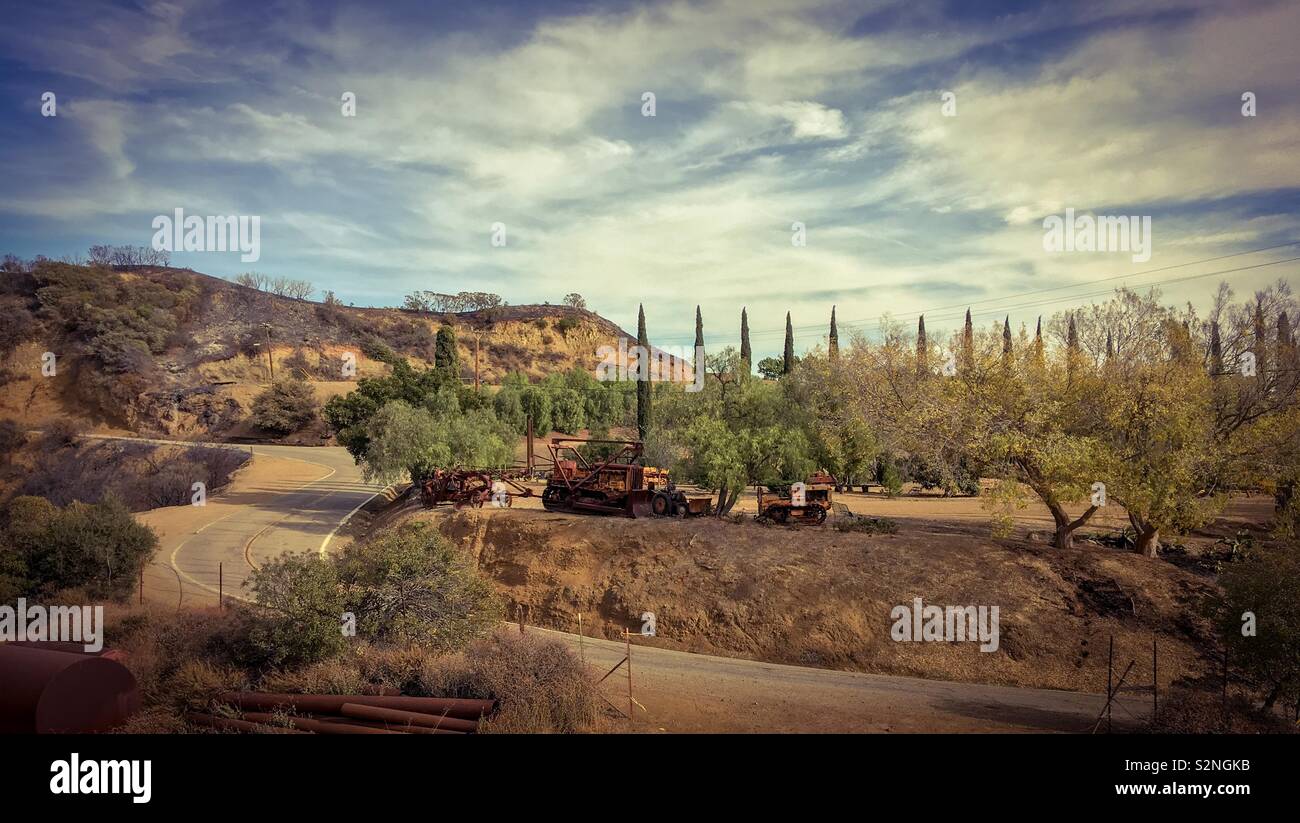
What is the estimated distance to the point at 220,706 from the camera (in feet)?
33.0

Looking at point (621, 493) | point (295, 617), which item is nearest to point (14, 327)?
point (621, 493)

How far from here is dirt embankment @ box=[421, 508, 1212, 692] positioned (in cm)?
1755

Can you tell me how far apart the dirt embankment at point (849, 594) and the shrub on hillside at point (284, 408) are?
1832 inches

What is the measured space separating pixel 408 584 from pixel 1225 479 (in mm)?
21871

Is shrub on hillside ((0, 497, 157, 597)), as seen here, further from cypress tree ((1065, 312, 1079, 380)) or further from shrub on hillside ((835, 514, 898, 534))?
cypress tree ((1065, 312, 1079, 380))

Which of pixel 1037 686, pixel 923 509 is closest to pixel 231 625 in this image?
pixel 1037 686

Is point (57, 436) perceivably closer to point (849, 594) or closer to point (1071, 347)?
point (849, 594)

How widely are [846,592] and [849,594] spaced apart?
0.35 feet

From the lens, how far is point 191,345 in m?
76.1

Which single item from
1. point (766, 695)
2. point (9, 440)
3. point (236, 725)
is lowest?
point (766, 695)

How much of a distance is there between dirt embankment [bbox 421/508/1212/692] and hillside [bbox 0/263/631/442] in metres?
49.7

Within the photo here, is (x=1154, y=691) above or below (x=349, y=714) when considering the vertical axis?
below

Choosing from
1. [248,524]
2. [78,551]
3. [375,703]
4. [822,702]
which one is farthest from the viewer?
[248,524]

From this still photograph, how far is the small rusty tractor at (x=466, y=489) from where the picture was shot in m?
30.0
